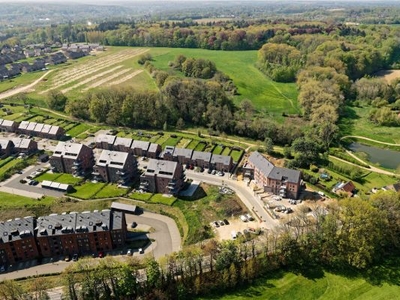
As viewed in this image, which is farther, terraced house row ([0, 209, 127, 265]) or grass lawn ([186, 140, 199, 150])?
grass lawn ([186, 140, 199, 150])

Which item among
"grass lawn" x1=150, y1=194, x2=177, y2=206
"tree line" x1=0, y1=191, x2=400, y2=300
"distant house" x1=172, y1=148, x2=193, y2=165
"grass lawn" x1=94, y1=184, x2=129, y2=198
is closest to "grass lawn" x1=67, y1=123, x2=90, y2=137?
"grass lawn" x1=94, y1=184, x2=129, y2=198

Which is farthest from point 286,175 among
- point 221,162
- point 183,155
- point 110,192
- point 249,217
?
point 110,192

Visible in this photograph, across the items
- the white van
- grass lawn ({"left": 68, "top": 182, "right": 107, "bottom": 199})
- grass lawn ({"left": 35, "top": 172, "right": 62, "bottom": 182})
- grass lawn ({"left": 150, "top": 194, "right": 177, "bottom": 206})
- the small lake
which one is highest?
grass lawn ({"left": 35, "top": 172, "right": 62, "bottom": 182})

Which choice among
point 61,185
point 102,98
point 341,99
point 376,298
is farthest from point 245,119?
point 376,298

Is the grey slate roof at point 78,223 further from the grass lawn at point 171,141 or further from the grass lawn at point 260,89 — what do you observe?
the grass lawn at point 260,89

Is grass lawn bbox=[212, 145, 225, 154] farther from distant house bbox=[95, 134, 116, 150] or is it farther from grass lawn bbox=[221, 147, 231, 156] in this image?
distant house bbox=[95, 134, 116, 150]

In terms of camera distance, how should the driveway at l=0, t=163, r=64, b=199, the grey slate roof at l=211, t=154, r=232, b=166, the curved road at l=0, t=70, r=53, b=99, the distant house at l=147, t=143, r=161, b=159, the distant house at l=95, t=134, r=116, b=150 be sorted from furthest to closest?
the curved road at l=0, t=70, r=53, b=99 < the distant house at l=95, t=134, r=116, b=150 < the distant house at l=147, t=143, r=161, b=159 < the grey slate roof at l=211, t=154, r=232, b=166 < the driveway at l=0, t=163, r=64, b=199

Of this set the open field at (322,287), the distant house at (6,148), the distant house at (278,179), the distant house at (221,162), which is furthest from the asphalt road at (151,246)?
the distant house at (6,148)

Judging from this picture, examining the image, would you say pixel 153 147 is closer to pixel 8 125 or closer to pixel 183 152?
pixel 183 152
